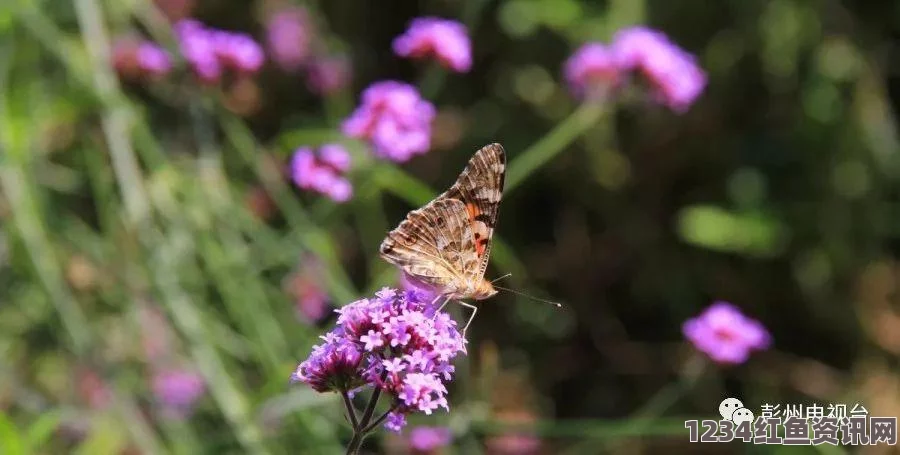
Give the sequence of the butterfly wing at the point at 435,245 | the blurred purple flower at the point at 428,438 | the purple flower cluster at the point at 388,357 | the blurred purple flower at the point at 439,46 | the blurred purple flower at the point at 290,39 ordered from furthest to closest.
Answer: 1. the blurred purple flower at the point at 290,39
2. the blurred purple flower at the point at 439,46
3. the blurred purple flower at the point at 428,438
4. the butterfly wing at the point at 435,245
5. the purple flower cluster at the point at 388,357

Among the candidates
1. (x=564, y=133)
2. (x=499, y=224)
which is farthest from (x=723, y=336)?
(x=499, y=224)

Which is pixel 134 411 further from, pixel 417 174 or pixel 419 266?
pixel 417 174

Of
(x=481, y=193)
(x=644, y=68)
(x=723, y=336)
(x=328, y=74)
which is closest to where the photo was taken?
(x=481, y=193)

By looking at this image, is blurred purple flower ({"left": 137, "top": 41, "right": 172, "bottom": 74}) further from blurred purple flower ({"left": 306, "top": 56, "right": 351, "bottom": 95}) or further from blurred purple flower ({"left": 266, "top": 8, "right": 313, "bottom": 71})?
blurred purple flower ({"left": 266, "top": 8, "right": 313, "bottom": 71})

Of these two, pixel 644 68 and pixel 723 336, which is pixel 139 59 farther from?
pixel 723 336

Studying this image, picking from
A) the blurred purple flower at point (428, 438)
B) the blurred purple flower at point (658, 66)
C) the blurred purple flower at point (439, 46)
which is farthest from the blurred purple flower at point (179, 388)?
the blurred purple flower at point (658, 66)

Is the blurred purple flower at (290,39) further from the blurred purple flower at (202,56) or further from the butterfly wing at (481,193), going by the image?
the butterfly wing at (481,193)

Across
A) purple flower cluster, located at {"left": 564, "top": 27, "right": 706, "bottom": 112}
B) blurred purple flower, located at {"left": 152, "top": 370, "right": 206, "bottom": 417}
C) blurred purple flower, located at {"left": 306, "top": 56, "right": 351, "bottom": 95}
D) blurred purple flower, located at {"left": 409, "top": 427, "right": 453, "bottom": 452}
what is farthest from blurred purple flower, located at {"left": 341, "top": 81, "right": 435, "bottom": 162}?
blurred purple flower, located at {"left": 306, "top": 56, "right": 351, "bottom": 95}
